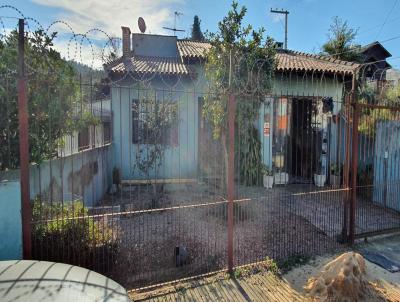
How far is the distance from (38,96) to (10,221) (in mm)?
1336

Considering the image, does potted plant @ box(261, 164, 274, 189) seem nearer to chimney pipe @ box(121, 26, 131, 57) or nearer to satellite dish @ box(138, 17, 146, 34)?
chimney pipe @ box(121, 26, 131, 57)

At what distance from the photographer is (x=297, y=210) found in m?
5.96

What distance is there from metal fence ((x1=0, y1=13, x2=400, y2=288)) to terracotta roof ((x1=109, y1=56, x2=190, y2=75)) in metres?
0.42

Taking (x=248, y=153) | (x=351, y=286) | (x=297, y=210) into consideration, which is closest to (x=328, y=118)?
(x=248, y=153)

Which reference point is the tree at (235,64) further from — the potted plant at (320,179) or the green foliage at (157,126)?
the potted plant at (320,179)

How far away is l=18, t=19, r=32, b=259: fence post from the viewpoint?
103 inches

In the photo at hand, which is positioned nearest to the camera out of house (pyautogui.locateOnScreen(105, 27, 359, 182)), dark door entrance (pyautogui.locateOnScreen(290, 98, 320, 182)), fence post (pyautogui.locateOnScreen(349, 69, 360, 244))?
fence post (pyautogui.locateOnScreen(349, 69, 360, 244))

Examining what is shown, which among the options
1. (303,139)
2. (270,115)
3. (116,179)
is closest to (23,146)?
(116,179)

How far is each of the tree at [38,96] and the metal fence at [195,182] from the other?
0.02 meters

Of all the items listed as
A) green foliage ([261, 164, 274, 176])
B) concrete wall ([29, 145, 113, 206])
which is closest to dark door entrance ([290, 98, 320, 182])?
green foliage ([261, 164, 274, 176])

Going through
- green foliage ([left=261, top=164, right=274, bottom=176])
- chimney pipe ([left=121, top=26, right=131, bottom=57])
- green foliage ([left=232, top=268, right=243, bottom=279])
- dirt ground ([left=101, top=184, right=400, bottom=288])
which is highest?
chimney pipe ([left=121, top=26, right=131, bottom=57])

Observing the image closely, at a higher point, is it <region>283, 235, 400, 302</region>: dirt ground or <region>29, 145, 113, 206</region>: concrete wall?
<region>29, 145, 113, 206</region>: concrete wall

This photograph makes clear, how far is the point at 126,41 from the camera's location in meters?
9.95

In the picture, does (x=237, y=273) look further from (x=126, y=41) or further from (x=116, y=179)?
(x=126, y=41)
